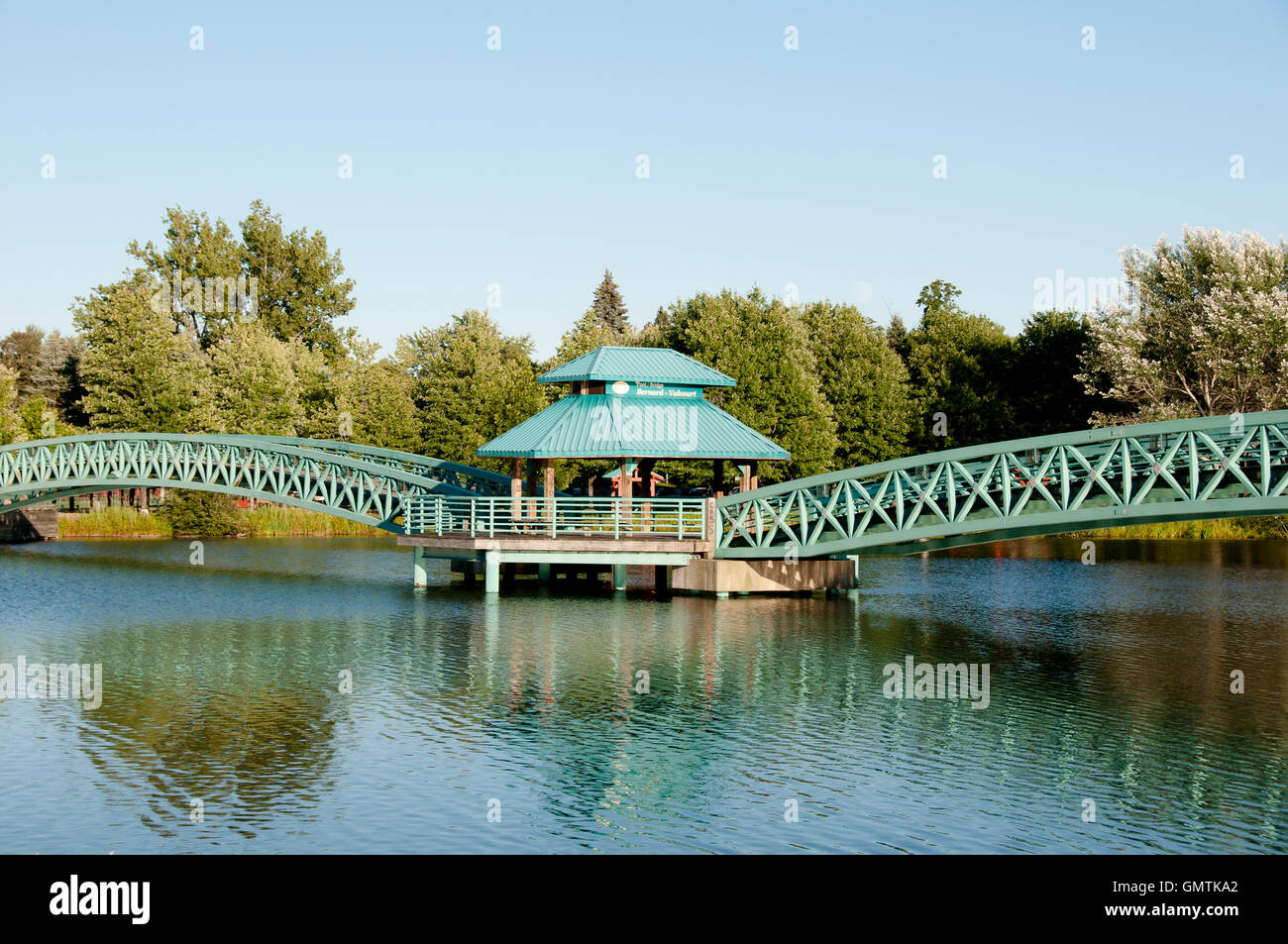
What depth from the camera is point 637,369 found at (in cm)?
4691

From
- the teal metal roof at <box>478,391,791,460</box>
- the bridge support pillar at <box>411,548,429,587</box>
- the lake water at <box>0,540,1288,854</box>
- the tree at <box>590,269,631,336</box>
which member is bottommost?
the lake water at <box>0,540,1288,854</box>

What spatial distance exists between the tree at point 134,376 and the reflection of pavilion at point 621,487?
1728 inches

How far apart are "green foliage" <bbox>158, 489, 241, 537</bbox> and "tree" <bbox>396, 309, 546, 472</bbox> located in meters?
14.8

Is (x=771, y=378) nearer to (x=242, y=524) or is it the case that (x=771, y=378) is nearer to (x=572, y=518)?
(x=242, y=524)

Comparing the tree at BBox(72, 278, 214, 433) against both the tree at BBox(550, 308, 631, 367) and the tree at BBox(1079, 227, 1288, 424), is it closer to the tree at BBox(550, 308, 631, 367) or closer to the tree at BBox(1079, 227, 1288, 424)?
the tree at BBox(550, 308, 631, 367)

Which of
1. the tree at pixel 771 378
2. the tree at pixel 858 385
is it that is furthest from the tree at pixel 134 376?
the tree at pixel 858 385

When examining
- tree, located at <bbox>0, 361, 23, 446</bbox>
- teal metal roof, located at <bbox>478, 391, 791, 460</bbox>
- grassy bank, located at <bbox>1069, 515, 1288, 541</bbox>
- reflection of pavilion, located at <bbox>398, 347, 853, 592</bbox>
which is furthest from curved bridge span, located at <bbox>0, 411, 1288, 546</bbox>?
grassy bank, located at <bbox>1069, 515, 1288, 541</bbox>

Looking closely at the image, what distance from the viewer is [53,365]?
4712 inches

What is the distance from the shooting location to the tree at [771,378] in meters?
77.3

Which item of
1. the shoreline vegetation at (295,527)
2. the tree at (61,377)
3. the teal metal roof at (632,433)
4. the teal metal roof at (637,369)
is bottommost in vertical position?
the shoreline vegetation at (295,527)

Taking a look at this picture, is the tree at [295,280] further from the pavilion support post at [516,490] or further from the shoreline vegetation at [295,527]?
the pavilion support post at [516,490]

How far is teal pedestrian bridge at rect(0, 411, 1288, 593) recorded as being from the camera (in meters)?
34.4
